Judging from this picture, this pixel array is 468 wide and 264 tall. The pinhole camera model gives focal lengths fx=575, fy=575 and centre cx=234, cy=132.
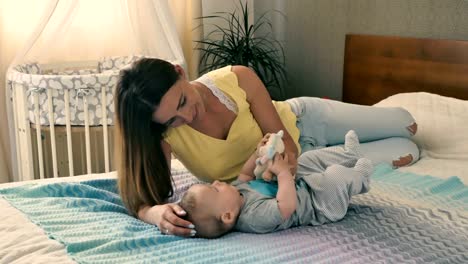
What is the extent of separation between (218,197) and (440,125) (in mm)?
1270

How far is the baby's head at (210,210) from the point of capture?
150 cm

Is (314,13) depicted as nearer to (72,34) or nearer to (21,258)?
(72,34)

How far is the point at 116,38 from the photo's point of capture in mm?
3551

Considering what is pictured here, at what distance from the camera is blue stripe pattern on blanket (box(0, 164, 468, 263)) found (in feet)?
4.56

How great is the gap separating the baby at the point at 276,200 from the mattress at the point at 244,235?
32 mm

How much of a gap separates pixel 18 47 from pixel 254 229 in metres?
2.23

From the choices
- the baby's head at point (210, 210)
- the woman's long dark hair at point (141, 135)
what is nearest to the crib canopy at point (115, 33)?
the woman's long dark hair at point (141, 135)

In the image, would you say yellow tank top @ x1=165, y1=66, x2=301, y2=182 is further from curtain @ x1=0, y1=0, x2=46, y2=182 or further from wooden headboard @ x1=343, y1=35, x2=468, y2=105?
curtain @ x1=0, y1=0, x2=46, y2=182

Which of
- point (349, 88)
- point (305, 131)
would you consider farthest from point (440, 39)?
point (305, 131)

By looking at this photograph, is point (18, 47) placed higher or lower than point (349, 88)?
higher

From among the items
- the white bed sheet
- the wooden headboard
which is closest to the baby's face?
the white bed sheet

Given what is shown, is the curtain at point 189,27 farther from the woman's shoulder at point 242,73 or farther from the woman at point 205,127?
the woman's shoulder at point 242,73

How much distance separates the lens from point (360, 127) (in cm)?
234

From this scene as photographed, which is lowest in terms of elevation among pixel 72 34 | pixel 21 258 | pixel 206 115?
pixel 21 258
